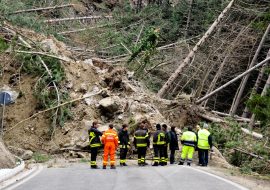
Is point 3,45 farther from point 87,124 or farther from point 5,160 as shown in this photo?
point 5,160

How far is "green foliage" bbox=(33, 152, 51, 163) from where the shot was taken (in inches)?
576

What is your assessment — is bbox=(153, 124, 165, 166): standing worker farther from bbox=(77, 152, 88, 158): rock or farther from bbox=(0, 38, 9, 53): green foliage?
bbox=(0, 38, 9, 53): green foliage

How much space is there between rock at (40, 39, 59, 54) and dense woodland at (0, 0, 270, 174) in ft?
1.38

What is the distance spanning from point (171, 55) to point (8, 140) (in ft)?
42.3

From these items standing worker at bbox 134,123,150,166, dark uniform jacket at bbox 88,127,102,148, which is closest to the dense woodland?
standing worker at bbox 134,123,150,166

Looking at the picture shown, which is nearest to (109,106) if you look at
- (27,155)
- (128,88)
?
(128,88)

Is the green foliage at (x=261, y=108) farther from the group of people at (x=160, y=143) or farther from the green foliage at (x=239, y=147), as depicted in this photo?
the group of people at (x=160, y=143)

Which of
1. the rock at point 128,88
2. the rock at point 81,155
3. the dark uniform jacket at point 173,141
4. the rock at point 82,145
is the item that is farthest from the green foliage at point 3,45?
the dark uniform jacket at point 173,141

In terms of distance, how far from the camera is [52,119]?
16891 millimetres

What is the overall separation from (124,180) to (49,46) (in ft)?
33.4

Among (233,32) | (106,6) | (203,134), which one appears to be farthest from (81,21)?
(203,134)

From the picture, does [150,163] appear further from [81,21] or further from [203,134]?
[81,21]

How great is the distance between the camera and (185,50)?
27.1m

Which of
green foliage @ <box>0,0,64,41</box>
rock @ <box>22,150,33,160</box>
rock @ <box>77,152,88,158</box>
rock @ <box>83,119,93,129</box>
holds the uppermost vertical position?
green foliage @ <box>0,0,64,41</box>
